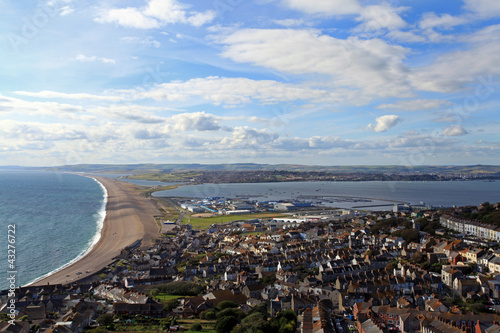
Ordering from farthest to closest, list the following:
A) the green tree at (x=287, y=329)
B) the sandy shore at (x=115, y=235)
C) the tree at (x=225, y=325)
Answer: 1. the sandy shore at (x=115, y=235)
2. the tree at (x=225, y=325)
3. the green tree at (x=287, y=329)

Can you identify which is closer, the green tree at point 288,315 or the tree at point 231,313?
the green tree at point 288,315

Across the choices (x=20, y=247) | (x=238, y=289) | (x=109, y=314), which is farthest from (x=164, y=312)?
(x=20, y=247)

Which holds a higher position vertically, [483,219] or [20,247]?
[483,219]

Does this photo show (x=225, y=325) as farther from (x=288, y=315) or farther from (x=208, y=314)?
(x=288, y=315)

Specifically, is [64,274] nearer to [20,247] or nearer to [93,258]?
[93,258]

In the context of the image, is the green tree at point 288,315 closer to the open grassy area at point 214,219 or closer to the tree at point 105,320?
the tree at point 105,320

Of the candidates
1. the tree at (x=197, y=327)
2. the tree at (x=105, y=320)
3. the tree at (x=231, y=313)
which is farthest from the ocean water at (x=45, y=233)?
the tree at (x=231, y=313)
